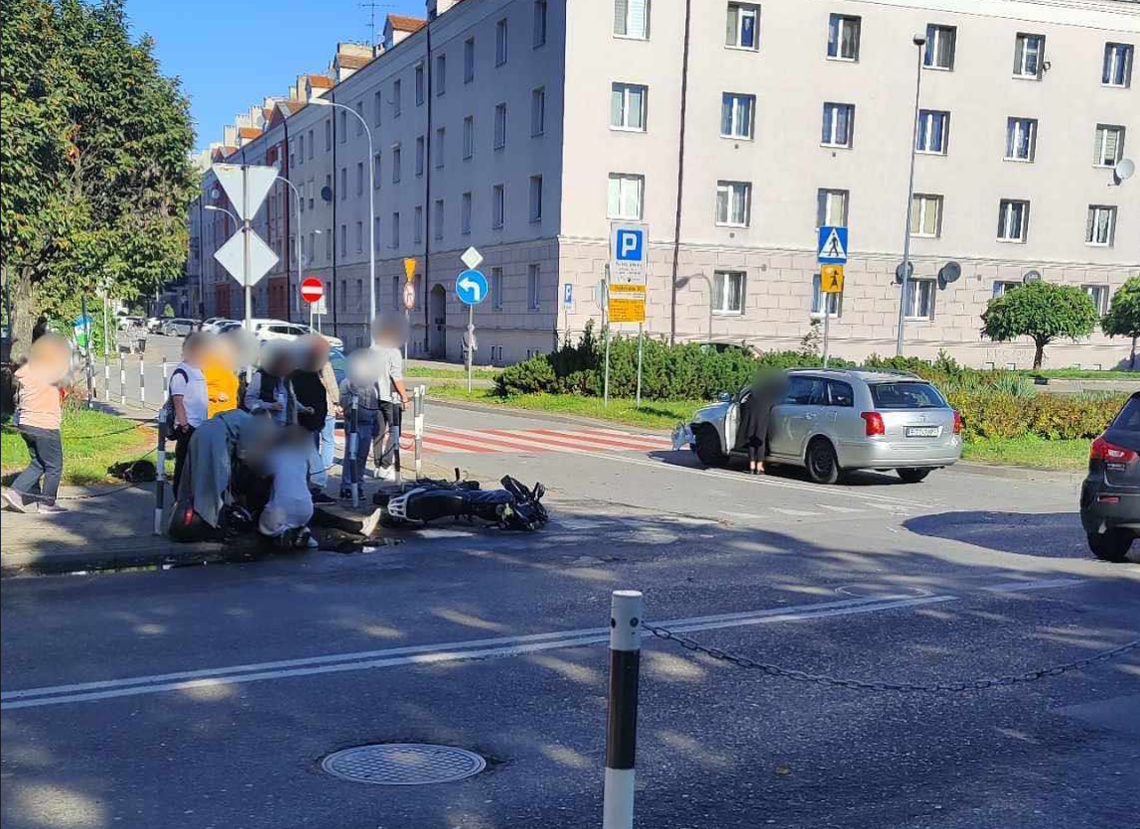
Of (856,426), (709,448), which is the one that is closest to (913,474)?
(856,426)

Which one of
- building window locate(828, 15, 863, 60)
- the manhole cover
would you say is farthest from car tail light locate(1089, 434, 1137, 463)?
building window locate(828, 15, 863, 60)

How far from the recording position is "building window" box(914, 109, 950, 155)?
132 ft

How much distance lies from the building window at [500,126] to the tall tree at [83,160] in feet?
114

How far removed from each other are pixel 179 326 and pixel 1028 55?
41181 mm

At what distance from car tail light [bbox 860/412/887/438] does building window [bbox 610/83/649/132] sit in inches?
984

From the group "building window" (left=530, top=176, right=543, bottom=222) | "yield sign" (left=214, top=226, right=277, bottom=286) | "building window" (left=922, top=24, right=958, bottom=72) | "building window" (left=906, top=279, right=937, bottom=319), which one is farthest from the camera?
"building window" (left=906, top=279, right=937, bottom=319)

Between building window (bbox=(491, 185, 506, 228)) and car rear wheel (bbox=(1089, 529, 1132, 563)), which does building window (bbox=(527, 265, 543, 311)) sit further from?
car rear wheel (bbox=(1089, 529, 1132, 563))

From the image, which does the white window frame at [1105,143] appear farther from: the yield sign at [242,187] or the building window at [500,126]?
the yield sign at [242,187]

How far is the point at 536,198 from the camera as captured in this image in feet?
128

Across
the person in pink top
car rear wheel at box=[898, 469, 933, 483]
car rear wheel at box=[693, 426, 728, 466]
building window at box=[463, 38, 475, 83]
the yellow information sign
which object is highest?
building window at box=[463, 38, 475, 83]

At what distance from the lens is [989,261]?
41.8 metres

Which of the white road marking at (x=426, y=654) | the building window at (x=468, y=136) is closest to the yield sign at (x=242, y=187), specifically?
the white road marking at (x=426, y=654)

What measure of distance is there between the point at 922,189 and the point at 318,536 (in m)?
36.1

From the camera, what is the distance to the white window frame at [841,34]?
Answer: 127ft
